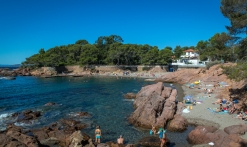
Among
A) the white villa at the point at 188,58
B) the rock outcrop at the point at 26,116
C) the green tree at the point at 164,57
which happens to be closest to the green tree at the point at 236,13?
the rock outcrop at the point at 26,116

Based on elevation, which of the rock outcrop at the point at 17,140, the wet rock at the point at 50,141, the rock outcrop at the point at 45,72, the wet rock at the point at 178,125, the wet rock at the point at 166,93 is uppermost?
the rock outcrop at the point at 45,72

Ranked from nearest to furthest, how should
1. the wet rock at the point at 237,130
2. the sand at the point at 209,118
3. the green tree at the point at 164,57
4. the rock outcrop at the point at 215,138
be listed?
1. the rock outcrop at the point at 215,138
2. the wet rock at the point at 237,130
3. the sand at the point at 209,118
4. the green tree at the point at 164,57

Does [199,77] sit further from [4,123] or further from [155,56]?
[4,123]

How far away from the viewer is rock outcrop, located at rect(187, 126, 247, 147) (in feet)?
42.2

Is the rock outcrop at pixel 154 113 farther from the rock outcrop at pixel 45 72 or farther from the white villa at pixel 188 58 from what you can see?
the rock outcrop at pixel 45 72

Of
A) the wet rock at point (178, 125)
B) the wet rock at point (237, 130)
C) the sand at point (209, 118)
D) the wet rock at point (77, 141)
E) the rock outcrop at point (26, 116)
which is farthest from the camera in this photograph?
the rock outcrop at point (26, 116)

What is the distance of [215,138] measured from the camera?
1395 centimetres

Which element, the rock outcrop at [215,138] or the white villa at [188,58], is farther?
the white villa at [188,58]

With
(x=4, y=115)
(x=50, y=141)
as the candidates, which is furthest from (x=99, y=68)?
(x=50, y=141)

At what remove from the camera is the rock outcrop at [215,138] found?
12857 millimetres

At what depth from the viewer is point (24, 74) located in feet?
295

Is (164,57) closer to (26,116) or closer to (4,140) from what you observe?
(26,116)

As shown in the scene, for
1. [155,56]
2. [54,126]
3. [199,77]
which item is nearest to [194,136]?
[54,126]

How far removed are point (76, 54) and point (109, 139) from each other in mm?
88390
